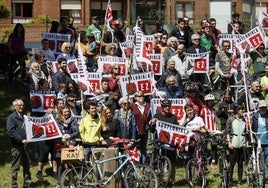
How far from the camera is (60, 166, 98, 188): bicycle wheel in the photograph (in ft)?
55.2

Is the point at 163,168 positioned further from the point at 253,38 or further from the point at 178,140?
the point at 253,38

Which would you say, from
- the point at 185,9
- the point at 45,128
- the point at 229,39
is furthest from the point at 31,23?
the point at 45,128

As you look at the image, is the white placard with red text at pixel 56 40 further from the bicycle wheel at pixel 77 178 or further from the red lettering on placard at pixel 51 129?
the bicycle wheel at pixel 77 178

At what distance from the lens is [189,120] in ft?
60.4

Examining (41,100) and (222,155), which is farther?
(41,100)

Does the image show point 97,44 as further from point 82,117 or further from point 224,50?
point 82,117

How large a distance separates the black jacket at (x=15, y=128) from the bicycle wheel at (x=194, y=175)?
3.53 m

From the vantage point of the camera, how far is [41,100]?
1983 centimetres

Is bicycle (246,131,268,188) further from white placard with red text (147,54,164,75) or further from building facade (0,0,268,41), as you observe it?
building facade (0,0,268,41)

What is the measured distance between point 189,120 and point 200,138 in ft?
1.63

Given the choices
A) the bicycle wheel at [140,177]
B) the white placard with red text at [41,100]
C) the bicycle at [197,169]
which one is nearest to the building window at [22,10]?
the white placard with red text at [41,100]

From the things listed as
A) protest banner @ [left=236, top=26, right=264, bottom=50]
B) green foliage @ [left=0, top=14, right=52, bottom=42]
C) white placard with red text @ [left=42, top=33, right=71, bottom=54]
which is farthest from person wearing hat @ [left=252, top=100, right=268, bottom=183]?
green foliage @ [left=0, top=14, right=52, bottom=42]

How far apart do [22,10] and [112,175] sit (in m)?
36.9

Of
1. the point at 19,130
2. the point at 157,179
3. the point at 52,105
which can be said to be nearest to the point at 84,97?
the point at 52,105
